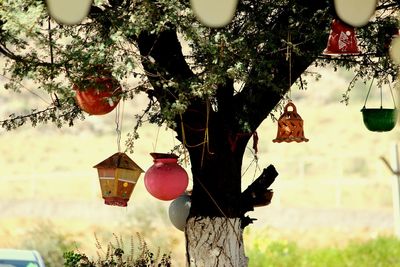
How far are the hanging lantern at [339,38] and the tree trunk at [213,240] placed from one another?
1539 mm

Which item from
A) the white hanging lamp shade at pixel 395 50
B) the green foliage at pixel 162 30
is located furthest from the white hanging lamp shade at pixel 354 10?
the white hanging lamp shade at pixel 395 50

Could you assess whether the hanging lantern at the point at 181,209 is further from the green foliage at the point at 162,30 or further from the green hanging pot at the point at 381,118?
the green hanging pot at the point at 381,118

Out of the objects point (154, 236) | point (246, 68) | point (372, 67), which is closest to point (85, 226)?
point (154, 236)

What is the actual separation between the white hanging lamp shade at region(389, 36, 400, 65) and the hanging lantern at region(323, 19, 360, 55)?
1.69ft

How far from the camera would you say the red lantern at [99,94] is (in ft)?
22.9

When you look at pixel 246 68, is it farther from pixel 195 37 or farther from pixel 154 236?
pixel 154 236

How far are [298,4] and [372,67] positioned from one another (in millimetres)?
1423

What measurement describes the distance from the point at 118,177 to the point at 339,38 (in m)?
1.77

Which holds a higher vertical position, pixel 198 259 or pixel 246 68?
pixel 246 68

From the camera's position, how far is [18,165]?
32.9m

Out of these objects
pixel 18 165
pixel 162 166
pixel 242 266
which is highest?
pixel 18 165

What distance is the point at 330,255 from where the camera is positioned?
14523mm

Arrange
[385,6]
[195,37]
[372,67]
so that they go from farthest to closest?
1. [372,67]
2. [385,6]
3. [195,37]

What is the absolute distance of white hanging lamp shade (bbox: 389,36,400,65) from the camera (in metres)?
7.59
